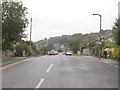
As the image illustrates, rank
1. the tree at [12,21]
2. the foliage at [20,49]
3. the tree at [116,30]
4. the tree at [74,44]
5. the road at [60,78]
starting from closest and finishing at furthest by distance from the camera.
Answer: the road at [60,78] < the tree at [116,30] < the tree at [12,21] < the foliage at [20,49] < the tree at [74,44]

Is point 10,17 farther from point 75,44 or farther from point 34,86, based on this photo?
point 75,44

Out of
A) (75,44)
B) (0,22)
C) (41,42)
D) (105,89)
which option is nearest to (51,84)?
(105,89)

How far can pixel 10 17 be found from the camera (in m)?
42.5

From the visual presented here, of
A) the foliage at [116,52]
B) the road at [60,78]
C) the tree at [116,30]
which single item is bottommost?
the road at [60,78]

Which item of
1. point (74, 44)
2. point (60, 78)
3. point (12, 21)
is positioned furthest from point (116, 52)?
point (74, 44)

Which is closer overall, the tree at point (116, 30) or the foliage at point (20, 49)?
the tree at point (116, 30)

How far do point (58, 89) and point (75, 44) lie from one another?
126847 millimetres

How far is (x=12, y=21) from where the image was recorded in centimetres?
4194

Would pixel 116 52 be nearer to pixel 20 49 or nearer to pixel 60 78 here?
pixel 20 49

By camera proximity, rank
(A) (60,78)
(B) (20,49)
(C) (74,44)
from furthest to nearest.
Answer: (C) (74,44) → (B) (20,49) → (A) (60,78)

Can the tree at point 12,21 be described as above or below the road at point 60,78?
above

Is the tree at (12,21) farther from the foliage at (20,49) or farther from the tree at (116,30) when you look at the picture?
the foliage at (20,49)

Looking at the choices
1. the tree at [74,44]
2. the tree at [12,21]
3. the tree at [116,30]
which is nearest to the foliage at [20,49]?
the tree at [12,21]

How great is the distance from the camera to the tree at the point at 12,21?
41844mm
